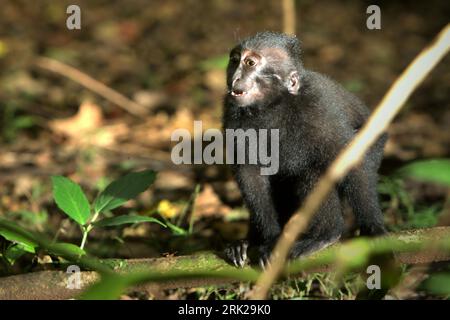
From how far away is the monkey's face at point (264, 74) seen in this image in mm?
4410

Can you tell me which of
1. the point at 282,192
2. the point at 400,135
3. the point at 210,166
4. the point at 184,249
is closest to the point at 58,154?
the point at 210,166

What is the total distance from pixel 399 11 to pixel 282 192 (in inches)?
297

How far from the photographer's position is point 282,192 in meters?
4.80

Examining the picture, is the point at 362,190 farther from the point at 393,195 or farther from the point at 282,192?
the point at 393,195

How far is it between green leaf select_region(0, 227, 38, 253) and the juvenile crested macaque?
4.05 ft

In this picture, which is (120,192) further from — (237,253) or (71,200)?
→ (237,253)

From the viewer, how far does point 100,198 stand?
162 inches

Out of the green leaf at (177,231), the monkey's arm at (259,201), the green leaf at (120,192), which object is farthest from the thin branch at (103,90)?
the green leaf at (120,192)

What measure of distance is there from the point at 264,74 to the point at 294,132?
454 mm

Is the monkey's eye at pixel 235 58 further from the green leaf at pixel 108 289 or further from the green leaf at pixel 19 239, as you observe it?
the green leaf at pixel 108 289

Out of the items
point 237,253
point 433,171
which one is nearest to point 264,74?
point 237,253

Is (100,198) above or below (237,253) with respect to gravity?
above

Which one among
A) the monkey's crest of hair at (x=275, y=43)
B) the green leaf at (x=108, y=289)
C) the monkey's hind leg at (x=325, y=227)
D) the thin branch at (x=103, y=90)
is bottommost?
the green leaf at (x=108, y=289)

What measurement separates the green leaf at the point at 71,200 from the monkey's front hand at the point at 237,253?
35.7 inches
